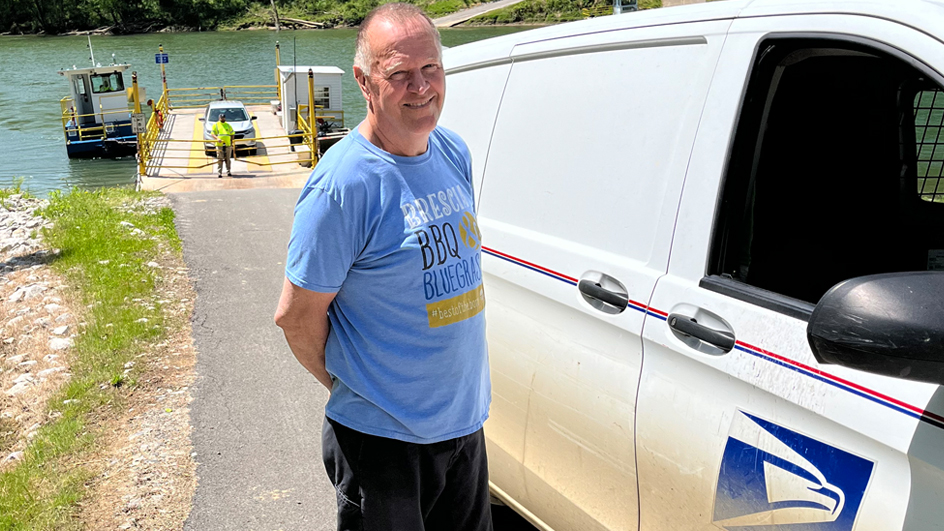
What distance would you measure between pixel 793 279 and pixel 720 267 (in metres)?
0.34

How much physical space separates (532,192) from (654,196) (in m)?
0.62

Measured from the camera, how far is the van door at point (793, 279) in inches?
68.4

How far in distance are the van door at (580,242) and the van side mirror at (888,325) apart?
82 centimetres

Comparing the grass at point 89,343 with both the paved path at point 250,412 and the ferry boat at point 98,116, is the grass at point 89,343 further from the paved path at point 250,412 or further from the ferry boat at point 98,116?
the ferry boat at point 98,116

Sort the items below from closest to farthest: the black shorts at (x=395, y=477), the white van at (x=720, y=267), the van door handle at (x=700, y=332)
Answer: the white van at (x=720, y=267) → the van door handle at (x=700, y=332) → the black shorts at (x=395, y=477)

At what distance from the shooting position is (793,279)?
2373 millimetres

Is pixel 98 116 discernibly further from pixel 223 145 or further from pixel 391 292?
pixel 391 292

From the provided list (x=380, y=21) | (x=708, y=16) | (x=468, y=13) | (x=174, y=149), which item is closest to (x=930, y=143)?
(x=708, y=16)

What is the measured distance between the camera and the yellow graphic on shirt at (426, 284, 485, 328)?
222 cm

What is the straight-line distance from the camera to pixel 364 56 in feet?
7.30

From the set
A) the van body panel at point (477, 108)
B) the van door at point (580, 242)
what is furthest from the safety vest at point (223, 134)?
the van door at point (580, 242)

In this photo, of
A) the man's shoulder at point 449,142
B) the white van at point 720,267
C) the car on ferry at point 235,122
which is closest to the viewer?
the white van at point 720,267

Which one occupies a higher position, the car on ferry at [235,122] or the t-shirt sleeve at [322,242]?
the t-shirt sleeve at [322,242]

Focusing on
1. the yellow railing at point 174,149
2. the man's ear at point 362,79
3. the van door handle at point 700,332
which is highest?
the man's ear at point 362,79
